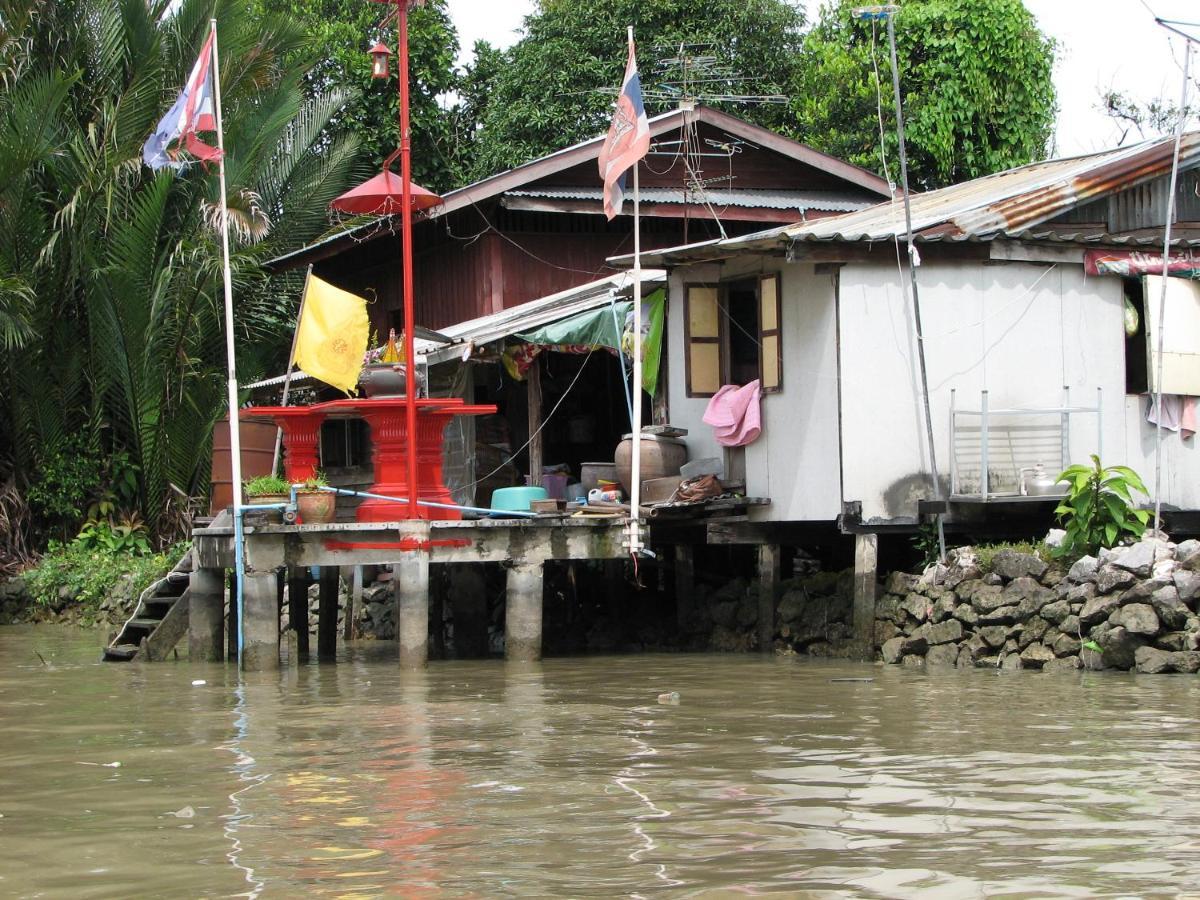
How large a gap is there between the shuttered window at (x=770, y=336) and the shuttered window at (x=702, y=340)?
652 mm

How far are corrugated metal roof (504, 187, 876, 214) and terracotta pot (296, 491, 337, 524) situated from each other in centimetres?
694

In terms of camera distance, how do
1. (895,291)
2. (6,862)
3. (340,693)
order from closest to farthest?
(6,862)
(340,693)
(895,291)

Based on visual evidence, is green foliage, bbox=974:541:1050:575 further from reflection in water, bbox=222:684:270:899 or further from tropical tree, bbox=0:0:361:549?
tropical tree, bbox=0:0:361:549

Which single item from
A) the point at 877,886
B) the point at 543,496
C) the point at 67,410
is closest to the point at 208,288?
the point at 67,410

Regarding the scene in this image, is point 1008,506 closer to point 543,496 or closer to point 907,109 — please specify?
point 543,496

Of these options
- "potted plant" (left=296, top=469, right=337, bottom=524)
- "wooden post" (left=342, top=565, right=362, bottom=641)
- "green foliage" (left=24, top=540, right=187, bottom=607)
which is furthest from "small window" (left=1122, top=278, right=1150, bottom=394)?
"green foliage" (left=24, top=540, right=187, bottom=607)

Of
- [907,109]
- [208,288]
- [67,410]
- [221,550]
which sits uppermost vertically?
[907,109]

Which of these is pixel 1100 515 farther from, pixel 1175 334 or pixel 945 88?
pixel 945 88

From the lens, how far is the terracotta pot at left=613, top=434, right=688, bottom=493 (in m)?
16.4

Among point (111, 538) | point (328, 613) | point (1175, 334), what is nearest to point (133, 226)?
point (111, 538)

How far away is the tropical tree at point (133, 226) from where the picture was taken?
2342 centimetres

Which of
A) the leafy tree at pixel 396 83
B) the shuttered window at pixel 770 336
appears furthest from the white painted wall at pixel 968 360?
the leafy tree at pixel 396 83

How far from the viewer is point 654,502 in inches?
638

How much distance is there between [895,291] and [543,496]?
402 centimetres
